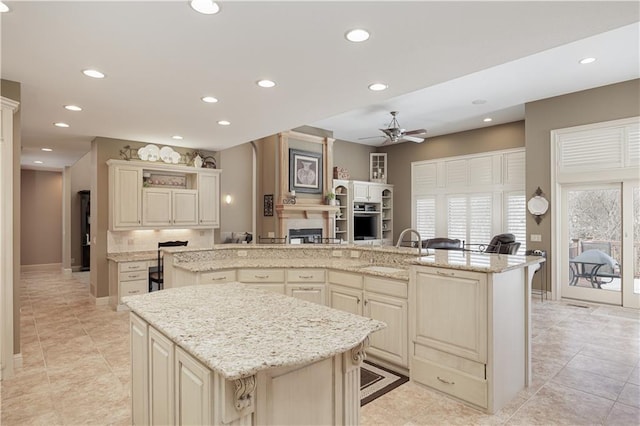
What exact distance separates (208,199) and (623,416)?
245 inches

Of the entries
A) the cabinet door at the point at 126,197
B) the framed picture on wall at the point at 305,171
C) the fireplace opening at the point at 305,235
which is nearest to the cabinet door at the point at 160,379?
the cabinet door at the point at 126,197

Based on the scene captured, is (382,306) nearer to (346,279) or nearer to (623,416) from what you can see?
(346,279)

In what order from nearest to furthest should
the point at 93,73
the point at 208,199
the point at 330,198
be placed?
the point at 93,73
the point at 208,199
the point at 330,198

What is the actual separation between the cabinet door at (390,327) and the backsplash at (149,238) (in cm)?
327

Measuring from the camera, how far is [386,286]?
3143 millimetres

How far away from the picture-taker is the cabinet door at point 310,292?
362cm

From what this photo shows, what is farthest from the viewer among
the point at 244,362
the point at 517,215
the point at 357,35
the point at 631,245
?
the point at 517,215

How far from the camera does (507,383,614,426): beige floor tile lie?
2.42 meters

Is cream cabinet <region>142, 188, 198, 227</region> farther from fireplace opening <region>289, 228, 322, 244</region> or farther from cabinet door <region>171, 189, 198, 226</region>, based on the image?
fireplace opening <region>289, 228, 322, 244</region>

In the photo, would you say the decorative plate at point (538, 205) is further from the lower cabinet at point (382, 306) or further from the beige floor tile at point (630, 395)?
the lower cabinet at point (382, 306)

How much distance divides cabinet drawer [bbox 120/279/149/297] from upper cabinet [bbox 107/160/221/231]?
92 cm

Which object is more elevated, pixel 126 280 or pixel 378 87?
pixel 378 87

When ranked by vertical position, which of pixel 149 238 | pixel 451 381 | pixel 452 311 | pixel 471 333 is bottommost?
pixel 451 381

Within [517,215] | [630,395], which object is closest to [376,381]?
[630,395]
